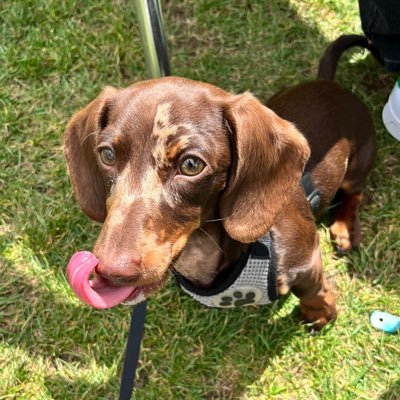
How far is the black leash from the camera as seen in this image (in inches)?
124

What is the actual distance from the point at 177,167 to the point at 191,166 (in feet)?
0.18

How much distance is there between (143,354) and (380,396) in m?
1.31

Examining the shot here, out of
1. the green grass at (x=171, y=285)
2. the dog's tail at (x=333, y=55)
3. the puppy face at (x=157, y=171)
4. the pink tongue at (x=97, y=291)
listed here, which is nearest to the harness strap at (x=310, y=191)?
the green grass at (x=171, y=285)

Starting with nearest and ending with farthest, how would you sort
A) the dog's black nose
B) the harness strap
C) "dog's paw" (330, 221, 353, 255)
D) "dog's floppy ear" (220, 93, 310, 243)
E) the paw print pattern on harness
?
the dog's black nose
"dog's floppy ear" (220, 93, 310, 243)
the paw print pattern on harness
the harness strap
"dog's paw" (330, 221, 353, 255)

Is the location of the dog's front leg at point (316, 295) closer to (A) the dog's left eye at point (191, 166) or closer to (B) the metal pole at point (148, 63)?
(B) the metal pole at point (148, 63)

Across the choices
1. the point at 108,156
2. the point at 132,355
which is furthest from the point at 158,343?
the point at 108,156

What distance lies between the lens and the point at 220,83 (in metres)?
4.57

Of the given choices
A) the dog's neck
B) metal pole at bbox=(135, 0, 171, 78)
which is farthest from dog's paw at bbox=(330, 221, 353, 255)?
metal pole at bbox=(135, 0, 171, 78)

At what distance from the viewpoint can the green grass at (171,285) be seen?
3.70m

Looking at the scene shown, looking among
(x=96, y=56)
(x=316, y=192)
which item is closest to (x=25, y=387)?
(x=316, y=192)

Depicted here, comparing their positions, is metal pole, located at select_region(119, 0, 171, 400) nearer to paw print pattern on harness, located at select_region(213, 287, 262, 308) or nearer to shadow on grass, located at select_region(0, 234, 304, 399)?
paw print pattern on harness, located at select_region(213, 287, 262, 308)

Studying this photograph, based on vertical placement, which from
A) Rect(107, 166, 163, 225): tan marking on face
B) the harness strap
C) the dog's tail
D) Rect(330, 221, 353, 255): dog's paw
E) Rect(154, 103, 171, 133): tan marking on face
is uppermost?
Rect(154, 103, 171, 133): tan marking on face

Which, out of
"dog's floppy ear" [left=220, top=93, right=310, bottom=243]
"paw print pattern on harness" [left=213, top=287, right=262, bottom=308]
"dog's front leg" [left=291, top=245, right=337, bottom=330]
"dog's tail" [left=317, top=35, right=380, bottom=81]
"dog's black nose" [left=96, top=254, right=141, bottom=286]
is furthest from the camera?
"dog's tail" [left=317, top=35, right=380, bottom=81]

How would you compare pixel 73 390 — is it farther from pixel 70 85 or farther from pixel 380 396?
pixel 70 85
